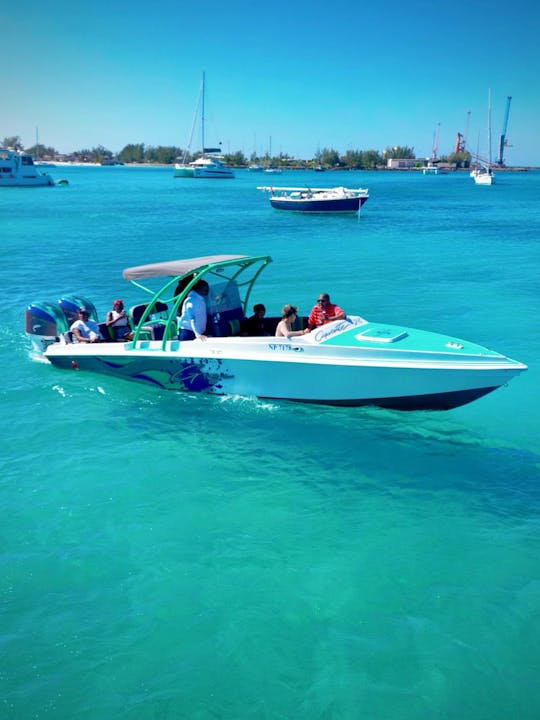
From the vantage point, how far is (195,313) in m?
10.3

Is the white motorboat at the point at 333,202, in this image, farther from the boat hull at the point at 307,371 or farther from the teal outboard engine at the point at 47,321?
the boat hull at the point at 307,371

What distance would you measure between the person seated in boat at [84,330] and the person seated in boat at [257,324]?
2.93 meters

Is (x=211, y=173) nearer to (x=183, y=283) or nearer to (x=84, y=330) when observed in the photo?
(x=84, y=330)

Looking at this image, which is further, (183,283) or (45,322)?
(45,322)

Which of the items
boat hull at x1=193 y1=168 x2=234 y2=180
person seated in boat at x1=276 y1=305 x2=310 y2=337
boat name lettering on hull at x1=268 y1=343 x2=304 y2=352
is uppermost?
boat hull at x1=193 y1=168 x2=234 y2=180

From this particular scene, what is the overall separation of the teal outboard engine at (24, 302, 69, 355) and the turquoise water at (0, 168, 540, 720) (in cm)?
79

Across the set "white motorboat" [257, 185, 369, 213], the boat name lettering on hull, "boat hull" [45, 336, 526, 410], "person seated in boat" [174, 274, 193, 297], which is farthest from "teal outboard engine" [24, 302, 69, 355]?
"white motorboat" [257, 185, 369, 213]

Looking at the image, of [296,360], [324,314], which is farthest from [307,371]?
→ [324,314]

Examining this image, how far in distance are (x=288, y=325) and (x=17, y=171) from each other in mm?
77786

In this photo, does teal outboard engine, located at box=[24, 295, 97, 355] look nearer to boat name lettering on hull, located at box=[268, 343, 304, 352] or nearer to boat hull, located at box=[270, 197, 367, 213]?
boat name lettering on hull, located at box=[268, 343, 304, 352]

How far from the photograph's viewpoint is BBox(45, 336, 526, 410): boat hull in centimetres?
888

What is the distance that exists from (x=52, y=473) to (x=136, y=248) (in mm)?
24223

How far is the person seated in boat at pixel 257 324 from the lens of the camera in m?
10.9

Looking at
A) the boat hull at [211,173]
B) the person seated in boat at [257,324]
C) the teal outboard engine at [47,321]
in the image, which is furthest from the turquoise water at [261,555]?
the boat hull at [211,173]
